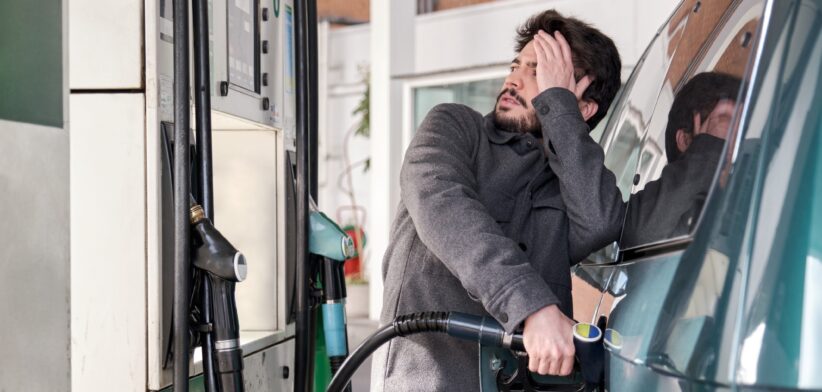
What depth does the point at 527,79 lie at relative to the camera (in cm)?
239

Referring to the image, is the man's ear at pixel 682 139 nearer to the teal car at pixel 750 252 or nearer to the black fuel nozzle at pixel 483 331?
the teal car at pixel 750 252

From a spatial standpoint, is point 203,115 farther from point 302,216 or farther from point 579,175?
point 579,175

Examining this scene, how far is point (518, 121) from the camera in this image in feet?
7.86

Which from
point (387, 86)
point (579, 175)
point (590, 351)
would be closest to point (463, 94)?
point (387, 86)

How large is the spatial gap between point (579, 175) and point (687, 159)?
0.71m

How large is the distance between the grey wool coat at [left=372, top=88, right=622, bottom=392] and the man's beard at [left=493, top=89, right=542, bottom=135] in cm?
2

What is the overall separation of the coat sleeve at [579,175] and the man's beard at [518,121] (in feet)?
0.50

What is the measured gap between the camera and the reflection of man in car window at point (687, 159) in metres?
1.25

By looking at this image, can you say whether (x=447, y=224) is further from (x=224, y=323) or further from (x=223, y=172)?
(x=223, y=172)

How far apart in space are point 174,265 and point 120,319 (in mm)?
203

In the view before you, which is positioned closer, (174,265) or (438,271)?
(174,265)

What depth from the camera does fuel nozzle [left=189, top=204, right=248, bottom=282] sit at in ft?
6.33

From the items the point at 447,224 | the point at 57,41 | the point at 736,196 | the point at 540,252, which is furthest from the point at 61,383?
the point at 540,252

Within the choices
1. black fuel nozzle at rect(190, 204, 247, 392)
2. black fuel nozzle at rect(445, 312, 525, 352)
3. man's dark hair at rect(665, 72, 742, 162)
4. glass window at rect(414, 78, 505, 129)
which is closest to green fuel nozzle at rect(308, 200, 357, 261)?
black fuel nozzle at rect(190, 204, 247, 392)
